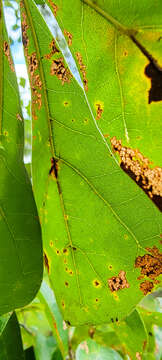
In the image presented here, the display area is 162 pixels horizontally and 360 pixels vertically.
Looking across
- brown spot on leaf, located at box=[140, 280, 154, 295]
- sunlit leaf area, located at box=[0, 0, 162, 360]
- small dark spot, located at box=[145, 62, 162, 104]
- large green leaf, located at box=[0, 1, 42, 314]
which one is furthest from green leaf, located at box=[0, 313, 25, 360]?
small dark spot, located at box=[145, 62, 162, 104]

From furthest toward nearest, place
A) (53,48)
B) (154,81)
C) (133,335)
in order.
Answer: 1. (133,335)
2. (53,48)
3. (154,81)

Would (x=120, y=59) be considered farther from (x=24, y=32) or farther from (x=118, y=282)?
(x=118, y=282)

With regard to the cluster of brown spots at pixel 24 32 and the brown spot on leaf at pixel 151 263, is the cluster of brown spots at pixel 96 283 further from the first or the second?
the cluster of brown spots at pixel 24 32

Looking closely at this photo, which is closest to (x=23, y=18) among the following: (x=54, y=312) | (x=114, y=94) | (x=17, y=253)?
(x=114, y=94)

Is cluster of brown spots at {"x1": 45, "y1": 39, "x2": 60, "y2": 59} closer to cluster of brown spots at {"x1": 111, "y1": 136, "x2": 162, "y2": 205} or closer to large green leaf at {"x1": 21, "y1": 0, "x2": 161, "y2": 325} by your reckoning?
large green leaf at {"x1": 21, "y1": 0, "x2": 161, "y2": 325}

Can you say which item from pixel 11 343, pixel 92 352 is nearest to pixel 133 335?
pixel 92 352

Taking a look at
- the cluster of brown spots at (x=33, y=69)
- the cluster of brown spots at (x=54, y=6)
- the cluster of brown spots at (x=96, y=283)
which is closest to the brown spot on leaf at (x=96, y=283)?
the cluster of brown spots at (x=96, y=283)
